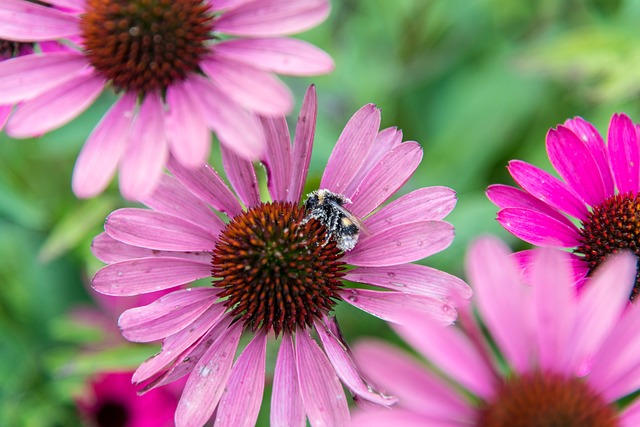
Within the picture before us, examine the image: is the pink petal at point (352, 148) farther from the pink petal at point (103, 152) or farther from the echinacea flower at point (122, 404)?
the echinacea flower at point (122, 404)

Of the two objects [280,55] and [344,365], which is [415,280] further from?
[280,55]

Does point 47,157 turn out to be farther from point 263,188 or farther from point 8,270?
point 263,188

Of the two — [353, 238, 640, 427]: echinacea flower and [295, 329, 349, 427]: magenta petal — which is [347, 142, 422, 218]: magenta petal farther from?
[353, 238, 640, 427]: echinacea flower

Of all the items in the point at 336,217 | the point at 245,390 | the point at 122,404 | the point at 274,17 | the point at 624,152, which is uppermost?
the point at 274,17

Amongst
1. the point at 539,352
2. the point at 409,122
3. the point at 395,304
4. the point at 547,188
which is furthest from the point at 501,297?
the point at 409,122

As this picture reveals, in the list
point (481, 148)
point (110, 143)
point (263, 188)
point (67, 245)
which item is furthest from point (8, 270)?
point (481, 148)

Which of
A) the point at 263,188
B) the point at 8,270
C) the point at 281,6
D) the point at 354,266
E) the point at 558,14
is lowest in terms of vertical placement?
the point at 8,270
